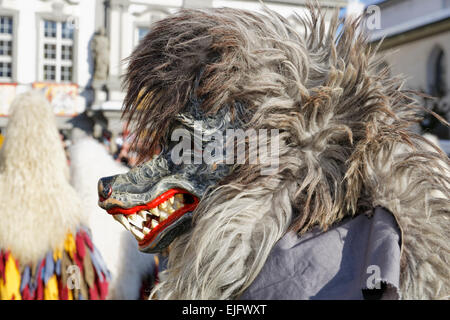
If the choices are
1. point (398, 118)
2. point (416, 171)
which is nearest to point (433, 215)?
point (416, 171)

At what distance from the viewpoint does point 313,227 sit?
2.92 feet

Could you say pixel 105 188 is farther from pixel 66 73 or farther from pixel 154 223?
pixel 66 73

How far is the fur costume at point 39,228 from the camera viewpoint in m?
2.01

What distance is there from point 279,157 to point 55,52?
13391 mm

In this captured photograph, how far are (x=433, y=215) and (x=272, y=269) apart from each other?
0.29m

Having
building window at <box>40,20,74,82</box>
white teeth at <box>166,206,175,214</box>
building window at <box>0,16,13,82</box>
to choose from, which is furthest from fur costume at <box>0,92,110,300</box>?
building window at <box>40,20,74,82</box>

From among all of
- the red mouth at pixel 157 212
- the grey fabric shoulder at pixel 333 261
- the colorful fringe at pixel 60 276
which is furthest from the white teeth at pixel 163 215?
the colorful fringe at pixel 60 276

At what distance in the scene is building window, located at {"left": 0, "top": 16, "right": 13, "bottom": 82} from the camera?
1262 cm

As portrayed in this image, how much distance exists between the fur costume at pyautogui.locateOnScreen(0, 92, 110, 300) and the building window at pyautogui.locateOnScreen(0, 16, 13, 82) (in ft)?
37.8

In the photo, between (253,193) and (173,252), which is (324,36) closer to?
(253,193)

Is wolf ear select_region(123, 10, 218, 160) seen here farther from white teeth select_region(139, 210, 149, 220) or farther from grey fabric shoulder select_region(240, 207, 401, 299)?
grey fabric shoulder select_region(240, 207, 401, 299)

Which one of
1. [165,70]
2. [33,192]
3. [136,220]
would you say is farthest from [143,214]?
[33,192]

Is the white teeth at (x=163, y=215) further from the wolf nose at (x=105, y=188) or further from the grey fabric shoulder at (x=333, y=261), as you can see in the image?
the grey fabric shoulder at (x=333, y=261)

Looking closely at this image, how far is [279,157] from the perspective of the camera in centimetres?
92
